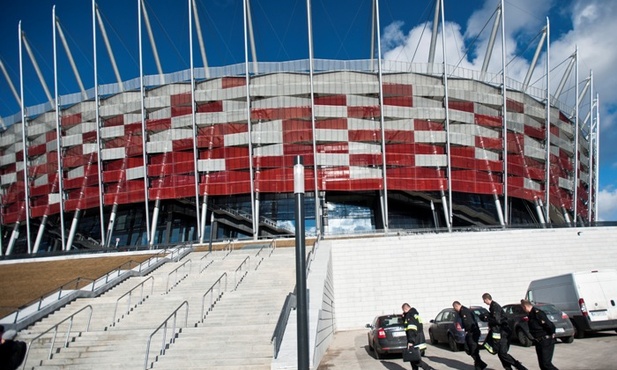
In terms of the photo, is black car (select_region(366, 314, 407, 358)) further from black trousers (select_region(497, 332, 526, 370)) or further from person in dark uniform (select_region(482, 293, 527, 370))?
black trousers (select_region(497, 332, 526, 370))

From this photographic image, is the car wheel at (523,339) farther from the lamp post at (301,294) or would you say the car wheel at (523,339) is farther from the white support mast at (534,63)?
the white support mast at (534,63)

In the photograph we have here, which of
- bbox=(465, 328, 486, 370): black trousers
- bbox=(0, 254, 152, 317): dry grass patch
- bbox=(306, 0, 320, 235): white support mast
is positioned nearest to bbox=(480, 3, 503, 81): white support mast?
bbox=(306, 0, 320, 235): white support mast

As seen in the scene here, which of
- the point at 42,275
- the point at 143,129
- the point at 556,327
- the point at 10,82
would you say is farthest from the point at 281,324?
the point at 10,82

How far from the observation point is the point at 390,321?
15.4m

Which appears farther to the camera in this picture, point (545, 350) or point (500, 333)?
point (500, 333)

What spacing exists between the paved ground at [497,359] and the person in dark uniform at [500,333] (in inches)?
69.5

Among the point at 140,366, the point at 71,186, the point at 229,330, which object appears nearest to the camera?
the point at 140,366

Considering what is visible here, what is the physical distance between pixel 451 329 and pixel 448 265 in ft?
42.2

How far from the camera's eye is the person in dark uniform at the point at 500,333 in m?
9.91

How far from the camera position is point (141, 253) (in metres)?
36.4

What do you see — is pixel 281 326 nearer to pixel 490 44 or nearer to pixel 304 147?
pixel 304 147

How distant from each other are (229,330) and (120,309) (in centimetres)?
597

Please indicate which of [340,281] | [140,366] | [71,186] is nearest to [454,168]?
[340,281]

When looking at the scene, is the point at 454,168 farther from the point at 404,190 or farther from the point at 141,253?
the point at 141,253
